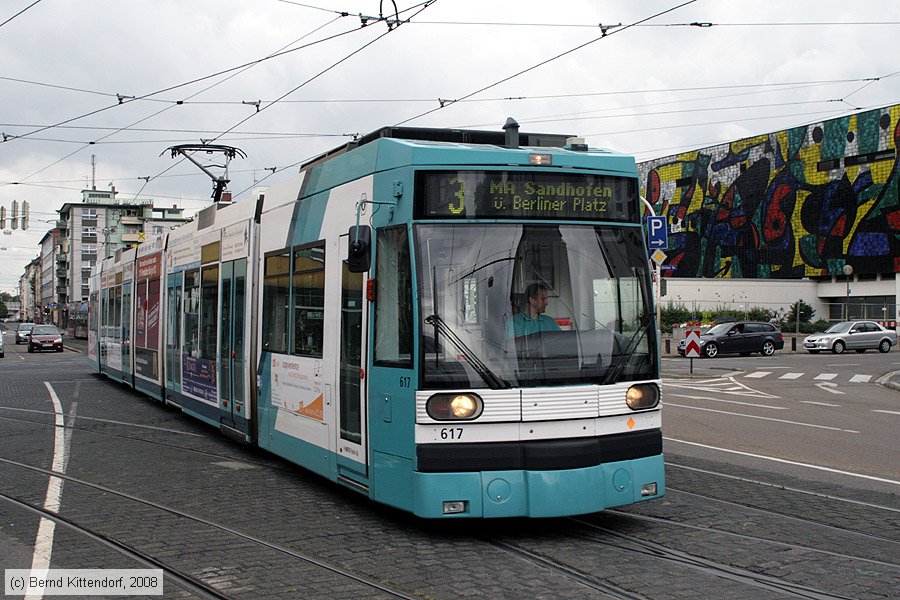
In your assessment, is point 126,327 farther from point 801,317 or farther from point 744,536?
point 801,317

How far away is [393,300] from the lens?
7141mm

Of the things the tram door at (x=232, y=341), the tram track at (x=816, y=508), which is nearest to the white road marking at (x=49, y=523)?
the tram door at (x=232, y=341)

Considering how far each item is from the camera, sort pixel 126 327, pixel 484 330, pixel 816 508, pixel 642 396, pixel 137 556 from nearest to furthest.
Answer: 1. pixel 137 556
2. pixel 484 330
3. pixel 642 396
4. pixel 816 508
5. pixel 126 327

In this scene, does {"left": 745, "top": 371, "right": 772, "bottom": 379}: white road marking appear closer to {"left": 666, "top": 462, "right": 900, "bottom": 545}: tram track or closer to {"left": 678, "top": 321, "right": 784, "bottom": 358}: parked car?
{"left": 678, "top": 321, "right": 784, "bottom": 358}: parked car

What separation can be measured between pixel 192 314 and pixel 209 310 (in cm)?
119

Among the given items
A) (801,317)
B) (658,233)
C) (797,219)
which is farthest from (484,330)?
(797,219)

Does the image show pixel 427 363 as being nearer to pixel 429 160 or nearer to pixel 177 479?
pixel 429 160

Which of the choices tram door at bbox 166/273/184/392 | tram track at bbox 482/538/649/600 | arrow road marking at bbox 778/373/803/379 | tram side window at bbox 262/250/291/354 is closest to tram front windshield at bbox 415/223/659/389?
tram track at bbox 482/538/649/600

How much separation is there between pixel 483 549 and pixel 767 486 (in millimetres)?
3785

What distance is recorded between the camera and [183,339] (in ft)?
47.9

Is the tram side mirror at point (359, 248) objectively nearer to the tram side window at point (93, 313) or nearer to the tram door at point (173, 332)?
the tram door at point (173, 332)

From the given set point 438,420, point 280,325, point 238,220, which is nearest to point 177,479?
point 280,325

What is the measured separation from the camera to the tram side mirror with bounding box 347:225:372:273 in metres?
7.20

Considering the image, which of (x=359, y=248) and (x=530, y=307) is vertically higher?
(x=359, y=248)
